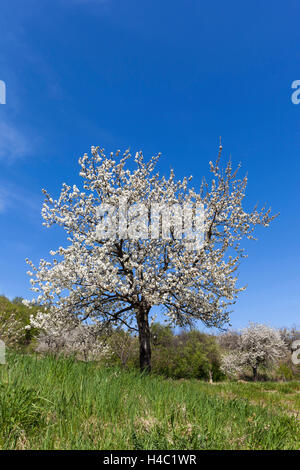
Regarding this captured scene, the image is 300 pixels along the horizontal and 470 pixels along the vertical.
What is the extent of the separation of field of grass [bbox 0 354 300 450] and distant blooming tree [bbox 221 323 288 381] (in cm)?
3920

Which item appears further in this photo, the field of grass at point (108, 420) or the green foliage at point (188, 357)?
the green foliage at point (188, 357)

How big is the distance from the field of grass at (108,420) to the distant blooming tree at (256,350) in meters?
39.2

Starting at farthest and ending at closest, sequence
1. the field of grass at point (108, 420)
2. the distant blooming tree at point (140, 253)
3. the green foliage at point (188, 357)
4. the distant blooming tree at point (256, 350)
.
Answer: the green foliage at point (188, 357) → the distant blooming tree at point (256, 350) → the distant blooming tree at point (140, 253) → the field of grass at point (108, 420)

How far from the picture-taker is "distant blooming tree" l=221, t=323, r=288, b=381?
133 feet

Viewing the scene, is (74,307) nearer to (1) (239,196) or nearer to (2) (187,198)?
(2) (187,198)

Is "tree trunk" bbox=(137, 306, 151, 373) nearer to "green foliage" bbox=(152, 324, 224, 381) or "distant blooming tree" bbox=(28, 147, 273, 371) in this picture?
"distant blooming tree" bbox=(28, 147, 273, 371)

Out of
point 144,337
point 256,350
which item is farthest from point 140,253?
point 256,350

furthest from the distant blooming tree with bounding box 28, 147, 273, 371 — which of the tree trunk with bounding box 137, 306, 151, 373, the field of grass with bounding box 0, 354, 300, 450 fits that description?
the field of grass with bounding box 0, 354, 300, 450

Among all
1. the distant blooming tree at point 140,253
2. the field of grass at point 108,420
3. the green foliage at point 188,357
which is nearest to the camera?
the field of grass at point 108,420

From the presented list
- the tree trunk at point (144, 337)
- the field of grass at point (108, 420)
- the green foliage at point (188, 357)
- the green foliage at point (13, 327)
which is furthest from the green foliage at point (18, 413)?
the green foliage at point (188, 357)

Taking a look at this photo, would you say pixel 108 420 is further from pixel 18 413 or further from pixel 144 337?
pixel 144 337

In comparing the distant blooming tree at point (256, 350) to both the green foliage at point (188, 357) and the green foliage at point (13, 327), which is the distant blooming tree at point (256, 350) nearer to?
the green foliage at point (188, 357)

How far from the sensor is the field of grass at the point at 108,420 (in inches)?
133
